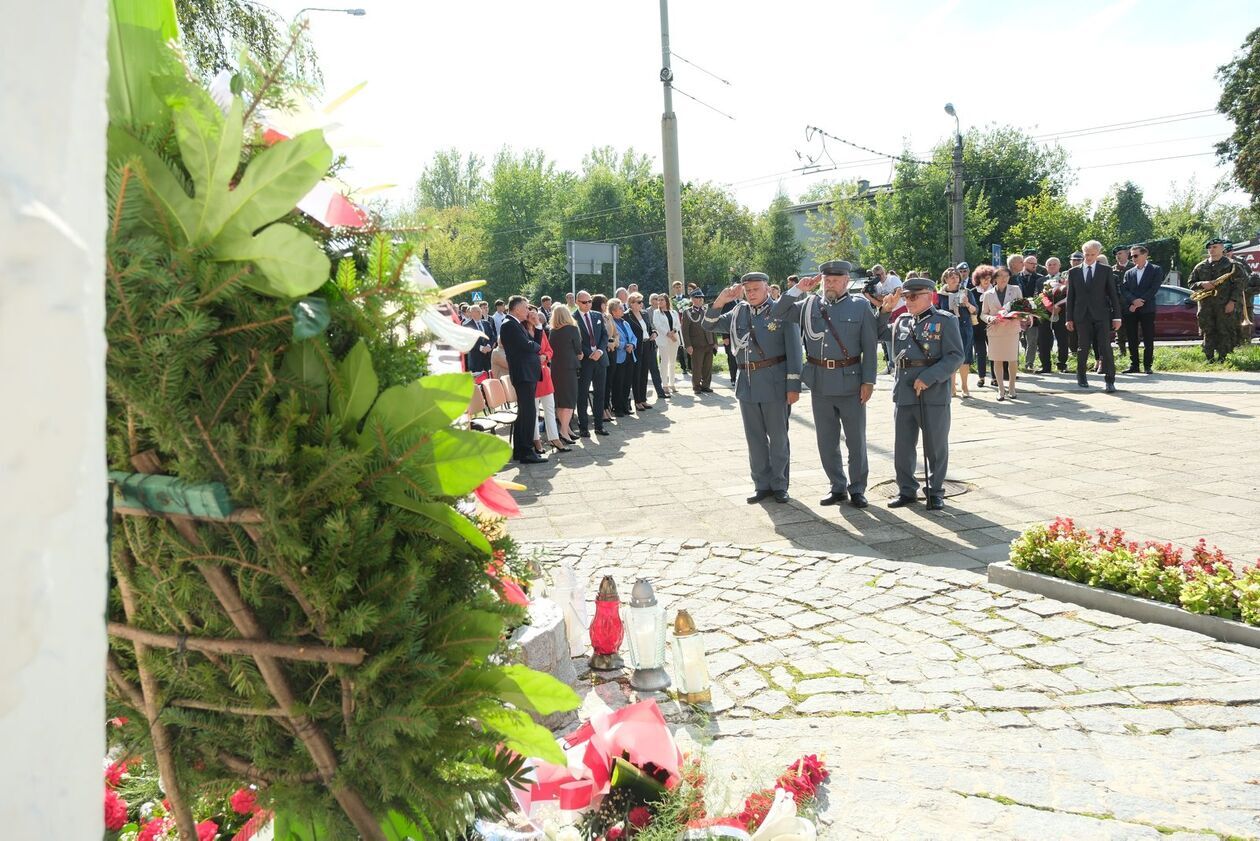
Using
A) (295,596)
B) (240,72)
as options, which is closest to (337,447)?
(295,596)

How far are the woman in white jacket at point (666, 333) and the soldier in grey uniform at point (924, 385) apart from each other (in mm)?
9937

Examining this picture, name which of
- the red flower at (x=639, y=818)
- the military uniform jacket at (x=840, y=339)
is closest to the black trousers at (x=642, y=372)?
the military uniform jacket at (x=840, y=339)

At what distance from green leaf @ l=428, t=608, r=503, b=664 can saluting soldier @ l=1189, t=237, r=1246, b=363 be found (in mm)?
18142

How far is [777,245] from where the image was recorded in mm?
63219

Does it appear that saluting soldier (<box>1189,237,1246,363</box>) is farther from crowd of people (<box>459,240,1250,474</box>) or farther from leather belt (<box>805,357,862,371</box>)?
leather belt (<box>805,357,862,371</box>)

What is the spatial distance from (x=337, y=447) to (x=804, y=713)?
332 cm

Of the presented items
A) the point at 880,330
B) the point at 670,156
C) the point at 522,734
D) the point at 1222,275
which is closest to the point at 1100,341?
the point at 880,330

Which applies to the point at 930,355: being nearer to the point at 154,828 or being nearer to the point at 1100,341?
the point at 154,828

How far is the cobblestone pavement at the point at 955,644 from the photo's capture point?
3.25 meters

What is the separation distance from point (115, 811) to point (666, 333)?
16077mm

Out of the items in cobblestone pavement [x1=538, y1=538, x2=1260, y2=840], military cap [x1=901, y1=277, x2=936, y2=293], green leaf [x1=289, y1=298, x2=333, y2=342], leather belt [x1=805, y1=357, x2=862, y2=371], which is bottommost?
cobblestone pavement [x1=538, y1=538, x2=1260, y2=840]

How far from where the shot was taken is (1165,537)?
6543mm

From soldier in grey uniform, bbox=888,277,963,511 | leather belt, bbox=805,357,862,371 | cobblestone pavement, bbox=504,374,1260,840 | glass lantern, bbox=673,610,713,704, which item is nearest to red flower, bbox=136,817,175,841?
cobblestone pavement, bbox=504,374,1260,840

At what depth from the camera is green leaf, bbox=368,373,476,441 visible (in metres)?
1.32
